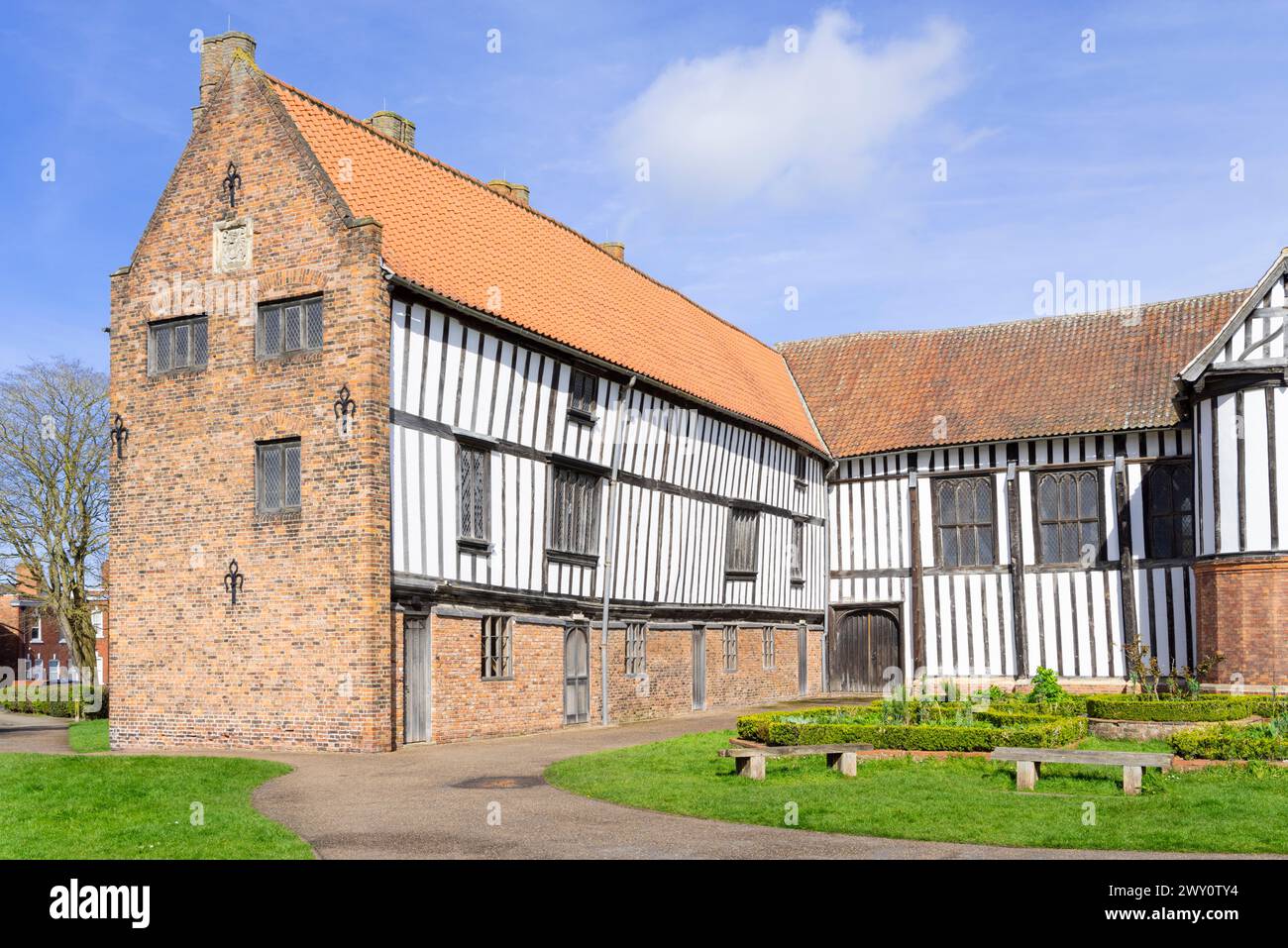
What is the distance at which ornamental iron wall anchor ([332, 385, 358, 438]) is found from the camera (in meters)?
19.8

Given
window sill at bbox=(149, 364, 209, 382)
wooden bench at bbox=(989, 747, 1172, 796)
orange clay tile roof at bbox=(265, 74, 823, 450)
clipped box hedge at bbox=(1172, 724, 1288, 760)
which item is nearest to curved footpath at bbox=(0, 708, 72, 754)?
window sill at bbox=(149, 364, 209, 382)

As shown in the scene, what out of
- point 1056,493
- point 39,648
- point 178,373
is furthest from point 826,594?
point 39,648

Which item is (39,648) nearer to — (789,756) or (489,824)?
(789,756)

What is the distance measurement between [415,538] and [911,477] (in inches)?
672

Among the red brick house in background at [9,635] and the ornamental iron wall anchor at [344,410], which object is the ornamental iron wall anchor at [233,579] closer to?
the ornamental iron wall anchor at [344,410]

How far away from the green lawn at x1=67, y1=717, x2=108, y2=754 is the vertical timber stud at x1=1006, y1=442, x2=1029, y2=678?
20681mm

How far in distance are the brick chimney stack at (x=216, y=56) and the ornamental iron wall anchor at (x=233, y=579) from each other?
25.3 feet

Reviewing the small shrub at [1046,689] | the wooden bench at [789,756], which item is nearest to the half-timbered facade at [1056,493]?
the small shrub at [1046,689]

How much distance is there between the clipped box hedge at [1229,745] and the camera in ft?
49.7

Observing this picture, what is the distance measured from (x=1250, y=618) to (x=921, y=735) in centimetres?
1196

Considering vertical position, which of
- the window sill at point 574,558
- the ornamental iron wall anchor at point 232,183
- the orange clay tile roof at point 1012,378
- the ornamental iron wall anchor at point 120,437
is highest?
the ornamental iron wall anchor at point 232,183

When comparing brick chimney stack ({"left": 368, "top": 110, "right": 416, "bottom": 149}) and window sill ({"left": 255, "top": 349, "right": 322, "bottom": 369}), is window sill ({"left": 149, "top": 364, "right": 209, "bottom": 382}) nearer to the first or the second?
window sill ({"left": 255, "top": 349, "right": 322, "bottom": 369})
